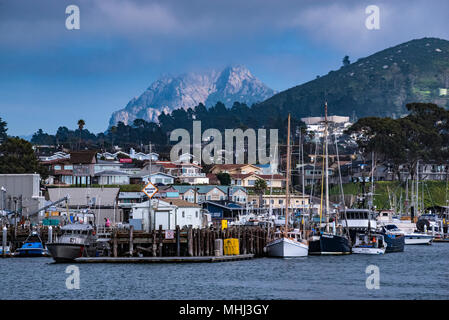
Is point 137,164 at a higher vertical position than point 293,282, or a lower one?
higher

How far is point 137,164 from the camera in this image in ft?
656

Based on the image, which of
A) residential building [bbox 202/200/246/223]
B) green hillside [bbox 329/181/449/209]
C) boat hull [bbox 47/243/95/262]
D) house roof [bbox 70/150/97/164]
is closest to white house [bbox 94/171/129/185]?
house roof [bbox 70/150/97/164]

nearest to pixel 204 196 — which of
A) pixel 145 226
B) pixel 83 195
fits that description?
pixel 83 195

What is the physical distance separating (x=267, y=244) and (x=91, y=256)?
16.1m

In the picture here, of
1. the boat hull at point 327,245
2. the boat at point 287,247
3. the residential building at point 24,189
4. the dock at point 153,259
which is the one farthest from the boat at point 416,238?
the residential building at point 24,189

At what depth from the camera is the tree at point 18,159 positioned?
142m

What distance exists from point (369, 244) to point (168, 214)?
21.2 meters

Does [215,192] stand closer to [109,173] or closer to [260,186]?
[260,186]

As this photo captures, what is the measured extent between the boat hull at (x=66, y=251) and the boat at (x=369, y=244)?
28446 millimetres

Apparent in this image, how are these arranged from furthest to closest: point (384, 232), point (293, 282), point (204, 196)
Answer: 1. point (204, 196)
2. point (384, 232)
3. point (293, 282)

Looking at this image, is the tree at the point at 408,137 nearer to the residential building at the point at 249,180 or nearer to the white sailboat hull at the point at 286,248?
A: the residential building at the point at 249,180

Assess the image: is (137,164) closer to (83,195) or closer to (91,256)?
(83,195)

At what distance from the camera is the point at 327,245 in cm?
8119
